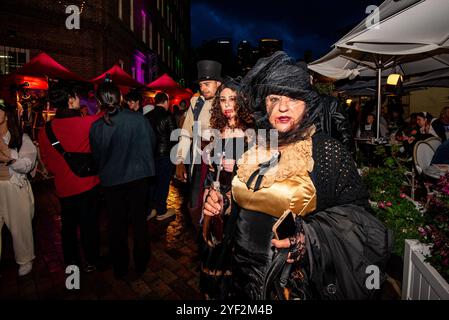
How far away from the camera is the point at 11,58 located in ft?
30.8

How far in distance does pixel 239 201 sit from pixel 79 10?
13047 millimetres

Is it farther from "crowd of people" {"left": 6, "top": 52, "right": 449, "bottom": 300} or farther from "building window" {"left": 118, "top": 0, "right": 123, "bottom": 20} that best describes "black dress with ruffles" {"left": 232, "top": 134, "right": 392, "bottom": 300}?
"building window" {"left": 118, "top": 0, "right": 123, "bottom": 20}

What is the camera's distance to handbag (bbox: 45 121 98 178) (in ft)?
9.83

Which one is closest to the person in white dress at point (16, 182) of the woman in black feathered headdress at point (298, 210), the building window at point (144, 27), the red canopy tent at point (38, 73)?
the woman in black feathered headdress at point (298, 210)

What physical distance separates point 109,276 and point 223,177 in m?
2.48

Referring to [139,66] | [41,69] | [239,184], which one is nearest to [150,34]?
[139,66]

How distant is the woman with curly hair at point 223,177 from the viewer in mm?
1941

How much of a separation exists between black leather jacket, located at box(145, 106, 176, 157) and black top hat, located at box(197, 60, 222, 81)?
1.99m

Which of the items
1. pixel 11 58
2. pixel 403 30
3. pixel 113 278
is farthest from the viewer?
pixel 11 58

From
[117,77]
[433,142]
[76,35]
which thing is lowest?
[433,142]

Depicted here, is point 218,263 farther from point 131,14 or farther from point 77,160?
point 131,14

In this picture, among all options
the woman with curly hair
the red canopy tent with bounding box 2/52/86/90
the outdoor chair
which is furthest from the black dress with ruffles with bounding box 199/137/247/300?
the red canopy tent with bounding box 2/52/86/90

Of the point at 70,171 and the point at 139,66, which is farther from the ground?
the point at 139,66

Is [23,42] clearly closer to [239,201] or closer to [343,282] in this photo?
[239,201]
